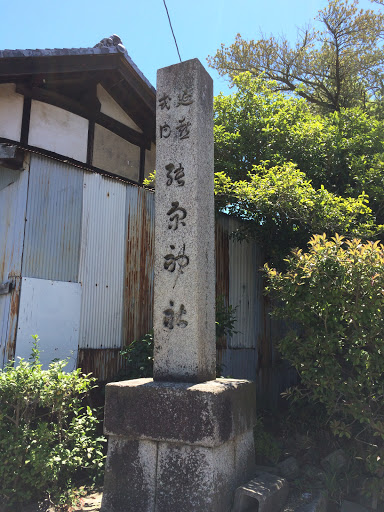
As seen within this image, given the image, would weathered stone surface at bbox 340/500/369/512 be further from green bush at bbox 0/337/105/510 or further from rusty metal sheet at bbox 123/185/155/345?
rusty metal sheet at bbox 123/185/155/345

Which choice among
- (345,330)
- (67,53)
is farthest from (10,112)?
(345,330)

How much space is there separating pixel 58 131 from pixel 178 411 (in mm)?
6713

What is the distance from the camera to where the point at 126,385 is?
178 inches

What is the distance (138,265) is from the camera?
302 inches

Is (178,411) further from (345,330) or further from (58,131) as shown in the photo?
(58,131)

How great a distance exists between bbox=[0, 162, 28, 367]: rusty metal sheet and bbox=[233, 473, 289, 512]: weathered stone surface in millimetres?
3591

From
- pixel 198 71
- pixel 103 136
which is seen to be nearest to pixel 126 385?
pixel 198 71

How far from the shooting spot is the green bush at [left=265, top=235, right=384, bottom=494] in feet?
15.8

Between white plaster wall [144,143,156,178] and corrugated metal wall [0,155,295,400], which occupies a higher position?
white plaster wall [144,143,156,178]

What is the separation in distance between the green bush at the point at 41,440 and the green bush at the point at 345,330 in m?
2.73

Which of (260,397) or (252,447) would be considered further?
(260,397)

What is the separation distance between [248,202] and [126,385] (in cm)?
401

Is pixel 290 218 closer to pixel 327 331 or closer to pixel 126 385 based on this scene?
pixel 327 331

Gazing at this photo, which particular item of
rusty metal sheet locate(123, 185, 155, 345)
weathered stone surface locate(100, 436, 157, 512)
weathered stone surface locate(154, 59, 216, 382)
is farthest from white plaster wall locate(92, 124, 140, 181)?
weathered stone surface locate(100, 436, 157, 512)
